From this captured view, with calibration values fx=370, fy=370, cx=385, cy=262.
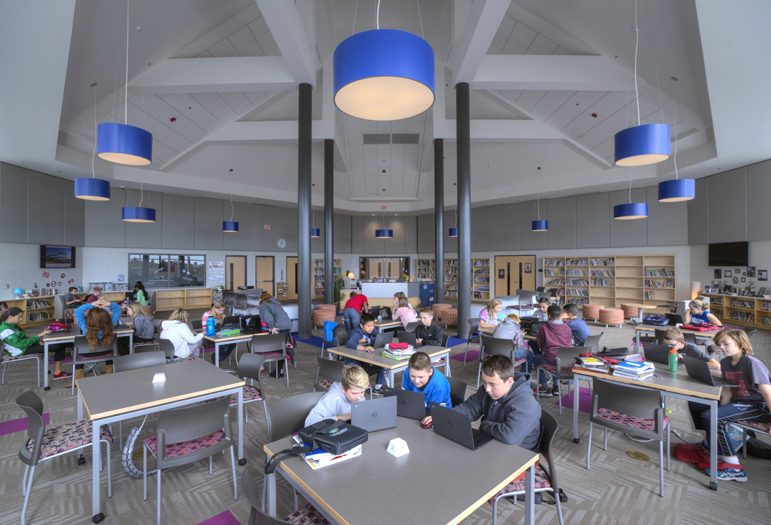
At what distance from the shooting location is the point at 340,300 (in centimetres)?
1340

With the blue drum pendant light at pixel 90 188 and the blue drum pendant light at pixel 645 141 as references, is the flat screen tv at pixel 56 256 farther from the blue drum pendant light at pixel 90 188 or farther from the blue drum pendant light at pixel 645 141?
the blue drum pendant light at pixel 645 141

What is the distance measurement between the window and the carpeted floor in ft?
33.1

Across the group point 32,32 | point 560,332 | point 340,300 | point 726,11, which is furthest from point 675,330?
point 340,300

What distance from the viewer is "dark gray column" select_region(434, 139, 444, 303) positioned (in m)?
10.2

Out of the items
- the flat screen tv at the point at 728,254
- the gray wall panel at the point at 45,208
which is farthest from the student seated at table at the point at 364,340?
the flat screen tv at the point at 728,254

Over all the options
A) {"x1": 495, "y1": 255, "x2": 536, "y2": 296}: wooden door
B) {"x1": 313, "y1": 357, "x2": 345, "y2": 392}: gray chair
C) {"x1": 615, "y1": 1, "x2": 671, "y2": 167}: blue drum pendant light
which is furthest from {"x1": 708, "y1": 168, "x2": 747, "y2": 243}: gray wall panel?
{"x1": 313, "y1": 357, "x2": 345, "y2": 392}: gray chair

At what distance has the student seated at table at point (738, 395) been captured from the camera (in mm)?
3043

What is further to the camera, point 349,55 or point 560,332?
point 560,332

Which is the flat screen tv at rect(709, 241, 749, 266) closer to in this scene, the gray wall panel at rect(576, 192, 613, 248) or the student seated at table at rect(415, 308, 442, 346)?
the gray wall panel at rect(576, 192, 613, 248)

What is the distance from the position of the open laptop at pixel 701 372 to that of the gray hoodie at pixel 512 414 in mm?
1891

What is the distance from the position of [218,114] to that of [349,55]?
966 centimetres

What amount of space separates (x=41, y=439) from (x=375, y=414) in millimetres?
2379

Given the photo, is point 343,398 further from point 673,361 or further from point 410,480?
point 673,361

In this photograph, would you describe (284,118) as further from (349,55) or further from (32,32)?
(349,55)
